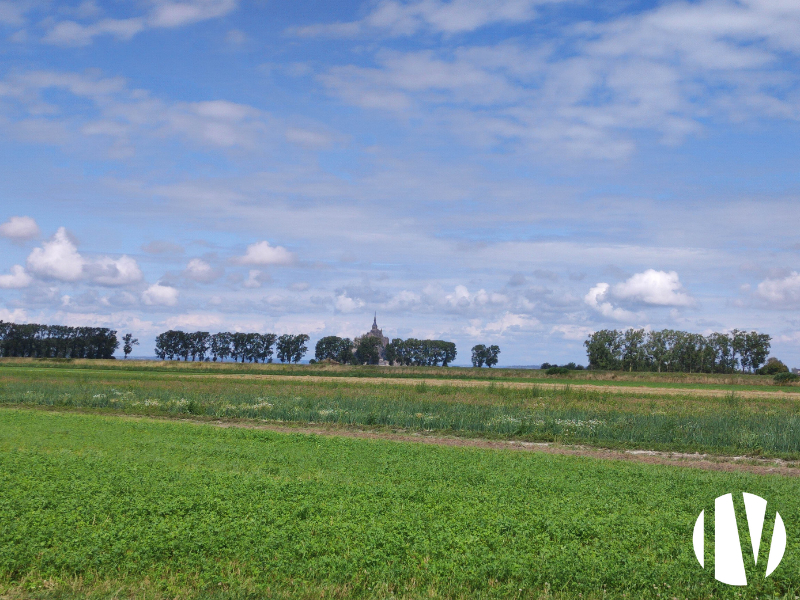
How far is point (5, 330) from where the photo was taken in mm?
167625

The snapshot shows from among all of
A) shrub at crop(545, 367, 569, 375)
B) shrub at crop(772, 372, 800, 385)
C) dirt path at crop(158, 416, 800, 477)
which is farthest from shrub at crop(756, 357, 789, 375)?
dirt path at crop(158, 416, 800, 477)

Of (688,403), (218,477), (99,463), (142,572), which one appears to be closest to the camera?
(142,572)

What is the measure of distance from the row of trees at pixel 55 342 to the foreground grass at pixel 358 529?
170473mm

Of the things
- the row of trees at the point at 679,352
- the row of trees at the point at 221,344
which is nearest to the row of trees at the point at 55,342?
the row of trees at the point at 221,344

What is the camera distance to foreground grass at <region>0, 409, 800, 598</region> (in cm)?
835

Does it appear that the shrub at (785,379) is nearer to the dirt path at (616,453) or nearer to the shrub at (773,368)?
the shrub at (773,368)

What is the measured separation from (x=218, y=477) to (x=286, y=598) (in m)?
6.41

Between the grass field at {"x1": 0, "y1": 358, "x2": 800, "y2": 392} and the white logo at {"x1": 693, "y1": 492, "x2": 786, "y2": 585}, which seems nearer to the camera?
the white logo at {"x1": 693, "y1": 492, "x2": 786, "y2": 585}

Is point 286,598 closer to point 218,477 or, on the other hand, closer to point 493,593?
point 493,593

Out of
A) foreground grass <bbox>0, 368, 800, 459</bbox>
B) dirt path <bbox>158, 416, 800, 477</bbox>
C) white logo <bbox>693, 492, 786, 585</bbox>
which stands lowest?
dirt path <bbox>158, 416, 800, 477</bbox>

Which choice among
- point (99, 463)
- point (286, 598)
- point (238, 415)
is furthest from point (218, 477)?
point (238, 415)

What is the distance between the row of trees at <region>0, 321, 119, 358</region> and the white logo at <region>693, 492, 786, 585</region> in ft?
594

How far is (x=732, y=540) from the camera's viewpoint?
9.82 metres

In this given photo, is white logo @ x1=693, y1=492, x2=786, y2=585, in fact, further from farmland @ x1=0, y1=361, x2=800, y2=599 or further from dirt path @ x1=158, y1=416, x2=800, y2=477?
dirt path @ x1=158, y1=416, x2=800, y2=477
